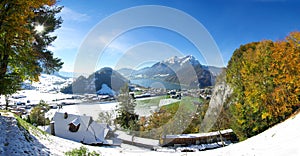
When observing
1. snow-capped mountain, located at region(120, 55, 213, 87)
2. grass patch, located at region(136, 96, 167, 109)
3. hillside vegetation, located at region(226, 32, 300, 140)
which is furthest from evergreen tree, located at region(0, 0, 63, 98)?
grass patch, located at region(136, 96, 167, 109)

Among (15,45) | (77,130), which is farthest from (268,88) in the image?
(15,45)

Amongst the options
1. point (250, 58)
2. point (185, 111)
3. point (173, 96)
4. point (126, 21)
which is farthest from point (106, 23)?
point (173, 96)

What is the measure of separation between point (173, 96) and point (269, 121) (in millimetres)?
18149

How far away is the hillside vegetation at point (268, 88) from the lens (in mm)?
20156

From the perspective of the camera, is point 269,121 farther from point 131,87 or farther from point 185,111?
point 131,87

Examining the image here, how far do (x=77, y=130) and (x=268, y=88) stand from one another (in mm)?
22909

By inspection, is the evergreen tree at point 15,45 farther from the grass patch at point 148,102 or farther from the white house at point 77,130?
the grass patch at point 148,102

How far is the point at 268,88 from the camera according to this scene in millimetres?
22453

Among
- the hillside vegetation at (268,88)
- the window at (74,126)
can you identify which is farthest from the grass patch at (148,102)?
the window at (74,126)

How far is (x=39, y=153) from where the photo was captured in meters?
6.93

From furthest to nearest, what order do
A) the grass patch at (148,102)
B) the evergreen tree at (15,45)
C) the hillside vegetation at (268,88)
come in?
the grass patch at (148,102), the hillside vegetation at (268,88), the evergreen tree at (15,45)

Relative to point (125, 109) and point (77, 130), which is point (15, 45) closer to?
point (77, 130)

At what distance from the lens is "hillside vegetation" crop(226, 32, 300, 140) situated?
20156 millimetres

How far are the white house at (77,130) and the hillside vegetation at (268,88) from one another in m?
17.8
